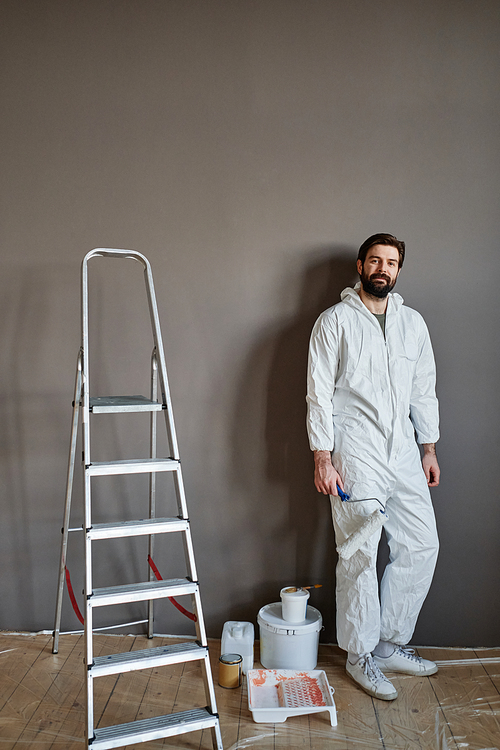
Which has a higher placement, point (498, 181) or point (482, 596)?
point (498, 181)

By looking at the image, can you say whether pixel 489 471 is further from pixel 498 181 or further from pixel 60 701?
pixel 60 701

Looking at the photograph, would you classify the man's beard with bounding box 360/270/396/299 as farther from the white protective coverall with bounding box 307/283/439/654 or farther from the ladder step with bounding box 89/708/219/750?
→ the ladder step with bounding box 89/708/219/750

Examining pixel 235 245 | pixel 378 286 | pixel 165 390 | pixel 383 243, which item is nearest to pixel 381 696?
pixel 165 390

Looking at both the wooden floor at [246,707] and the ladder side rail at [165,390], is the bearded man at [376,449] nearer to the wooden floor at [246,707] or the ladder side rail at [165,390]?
the wooden floor at [246,707]

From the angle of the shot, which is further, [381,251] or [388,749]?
[381,251]

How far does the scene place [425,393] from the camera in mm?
2389

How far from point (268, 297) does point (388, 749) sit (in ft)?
5.80

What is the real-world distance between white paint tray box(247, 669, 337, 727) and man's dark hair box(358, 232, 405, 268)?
167cm

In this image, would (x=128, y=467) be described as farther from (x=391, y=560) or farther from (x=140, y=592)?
(x=391, y=560)

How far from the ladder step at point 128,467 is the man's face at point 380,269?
3.54 ft

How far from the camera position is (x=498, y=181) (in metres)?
2.46

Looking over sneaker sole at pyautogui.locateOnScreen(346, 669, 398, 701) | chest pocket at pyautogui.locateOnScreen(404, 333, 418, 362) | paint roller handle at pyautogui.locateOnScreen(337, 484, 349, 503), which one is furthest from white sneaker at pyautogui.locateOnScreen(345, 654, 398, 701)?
chest pocket at pyautogui.locateOnScreen(404, 333, 418, 362)

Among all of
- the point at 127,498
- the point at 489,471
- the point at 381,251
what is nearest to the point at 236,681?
the point at 127,498

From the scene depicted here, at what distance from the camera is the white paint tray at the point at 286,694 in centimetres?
196
